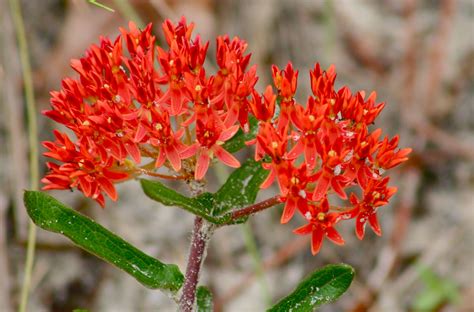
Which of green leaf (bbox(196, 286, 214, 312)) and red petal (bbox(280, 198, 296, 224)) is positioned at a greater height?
red petal (bbox(280, 198, 296, 224))

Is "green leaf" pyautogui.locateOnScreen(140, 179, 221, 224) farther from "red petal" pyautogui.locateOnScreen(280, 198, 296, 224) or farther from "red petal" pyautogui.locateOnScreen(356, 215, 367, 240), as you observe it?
"red petal" pyautogui.locateOnScreen(356, 215, 367, 240)

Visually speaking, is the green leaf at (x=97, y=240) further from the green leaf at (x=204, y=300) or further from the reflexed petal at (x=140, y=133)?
the reflexed petal at (x=140, y=133)

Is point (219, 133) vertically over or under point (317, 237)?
over

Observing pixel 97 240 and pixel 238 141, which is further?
pixel 238 141

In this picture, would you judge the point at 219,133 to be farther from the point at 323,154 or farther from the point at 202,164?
the point at 323,154

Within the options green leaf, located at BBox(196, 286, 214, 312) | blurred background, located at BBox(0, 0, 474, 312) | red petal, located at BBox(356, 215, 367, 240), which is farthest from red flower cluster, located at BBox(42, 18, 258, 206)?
blurred background, located at BBox(0, 0, 474, 312)

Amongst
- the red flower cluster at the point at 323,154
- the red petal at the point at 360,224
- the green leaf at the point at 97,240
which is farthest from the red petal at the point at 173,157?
the red petal at the point at 360,224

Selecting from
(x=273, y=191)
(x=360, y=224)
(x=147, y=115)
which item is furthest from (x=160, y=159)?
(x=273, y=191)
